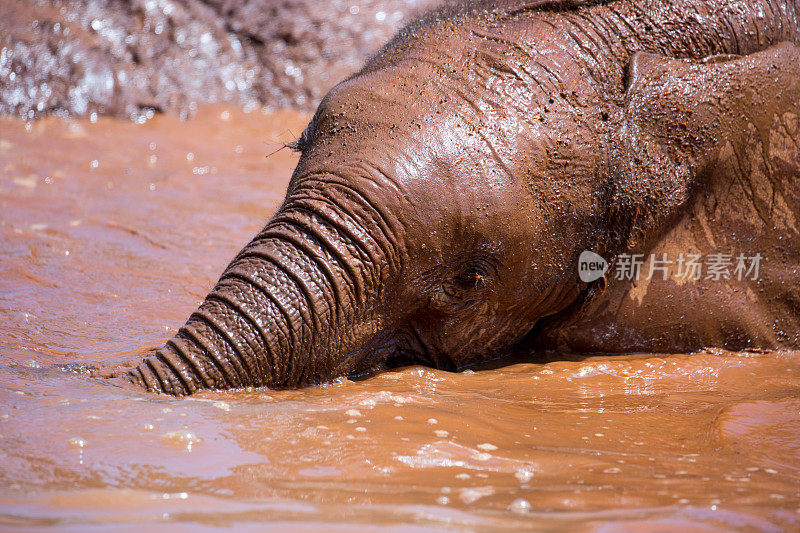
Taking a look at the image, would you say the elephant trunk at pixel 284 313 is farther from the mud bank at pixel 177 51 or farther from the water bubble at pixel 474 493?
the mud bank at pixel 177 51

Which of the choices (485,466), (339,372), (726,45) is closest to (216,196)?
(339,372)

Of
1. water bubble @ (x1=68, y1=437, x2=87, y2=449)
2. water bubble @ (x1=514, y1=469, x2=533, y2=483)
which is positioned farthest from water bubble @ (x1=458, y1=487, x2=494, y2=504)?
water bubble @ (x1=68, y1=437, x2=87, y2=449)

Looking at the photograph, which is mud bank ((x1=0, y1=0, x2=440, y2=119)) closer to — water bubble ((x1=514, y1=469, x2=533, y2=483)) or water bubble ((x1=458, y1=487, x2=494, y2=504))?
water bubble ((x1=514, y1=469, x2=533, y2=483))

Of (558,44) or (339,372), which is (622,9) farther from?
(339,372)

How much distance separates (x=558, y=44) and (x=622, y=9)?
1.37 feet

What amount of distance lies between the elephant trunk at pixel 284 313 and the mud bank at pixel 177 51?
20.6ft

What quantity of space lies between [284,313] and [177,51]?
7238 millimetres

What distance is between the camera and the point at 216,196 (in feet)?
24.1

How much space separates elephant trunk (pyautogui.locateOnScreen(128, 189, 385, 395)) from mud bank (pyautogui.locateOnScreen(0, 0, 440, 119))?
247 inches

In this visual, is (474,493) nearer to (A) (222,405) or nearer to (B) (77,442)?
(A) (222,405)

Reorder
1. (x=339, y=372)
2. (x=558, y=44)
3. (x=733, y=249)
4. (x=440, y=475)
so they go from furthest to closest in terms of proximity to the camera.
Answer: (x=733, y=249) < (x=558, y=44) < (x=339, y=372) < (x=440, y=475)

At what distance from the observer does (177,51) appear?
999 cm

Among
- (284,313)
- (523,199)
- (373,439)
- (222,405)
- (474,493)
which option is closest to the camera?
(474,493)

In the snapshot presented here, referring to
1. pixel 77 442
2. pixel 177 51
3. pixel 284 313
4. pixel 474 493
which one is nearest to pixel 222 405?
pixel 284 313
